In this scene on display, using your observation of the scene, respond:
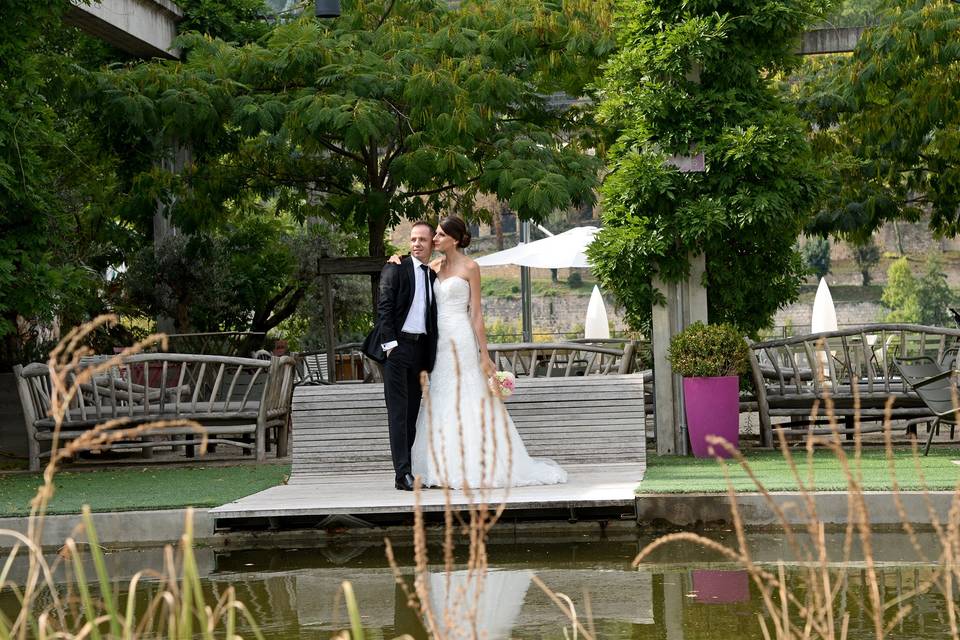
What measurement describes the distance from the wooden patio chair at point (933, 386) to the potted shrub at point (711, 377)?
1.24m

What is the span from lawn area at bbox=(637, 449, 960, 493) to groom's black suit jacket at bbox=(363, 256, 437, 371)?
1.78 meters

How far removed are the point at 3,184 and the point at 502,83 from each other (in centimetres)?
510

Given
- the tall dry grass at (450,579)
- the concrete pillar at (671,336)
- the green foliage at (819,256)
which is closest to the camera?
the tall dry grass at (450,579)

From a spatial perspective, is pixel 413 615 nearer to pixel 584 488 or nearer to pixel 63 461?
pixel 584 488

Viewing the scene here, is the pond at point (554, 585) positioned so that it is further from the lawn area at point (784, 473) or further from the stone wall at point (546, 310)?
the stone wall at point (546, 310)

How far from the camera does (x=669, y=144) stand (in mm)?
10711

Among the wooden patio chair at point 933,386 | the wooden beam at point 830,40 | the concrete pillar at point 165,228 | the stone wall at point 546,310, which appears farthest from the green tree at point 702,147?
the stone wall at point 546,310

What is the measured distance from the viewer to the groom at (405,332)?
26.3 feet

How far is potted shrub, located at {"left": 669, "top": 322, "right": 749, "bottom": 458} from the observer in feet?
33.2

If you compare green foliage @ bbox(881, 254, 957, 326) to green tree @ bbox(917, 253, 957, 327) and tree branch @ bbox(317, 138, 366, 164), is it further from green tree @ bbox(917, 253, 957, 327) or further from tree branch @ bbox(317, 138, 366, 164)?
tree branch @ bbox(317, 138, 366, 164)

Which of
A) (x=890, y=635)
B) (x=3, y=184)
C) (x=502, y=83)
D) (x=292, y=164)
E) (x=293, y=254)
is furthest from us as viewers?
(x=293, y=254)

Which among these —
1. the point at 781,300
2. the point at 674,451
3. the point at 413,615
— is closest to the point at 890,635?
the point at 413,615

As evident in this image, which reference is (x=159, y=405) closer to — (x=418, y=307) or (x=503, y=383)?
(x=418, y=307)

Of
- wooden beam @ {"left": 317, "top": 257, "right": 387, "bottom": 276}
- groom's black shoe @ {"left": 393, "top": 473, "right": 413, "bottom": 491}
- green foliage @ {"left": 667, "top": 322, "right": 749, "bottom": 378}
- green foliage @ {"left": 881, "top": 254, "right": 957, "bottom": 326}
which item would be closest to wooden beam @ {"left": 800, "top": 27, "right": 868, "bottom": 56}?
wooden beam @ {"left": 317, "top": 257, "right": 387, "bottom": 276}
